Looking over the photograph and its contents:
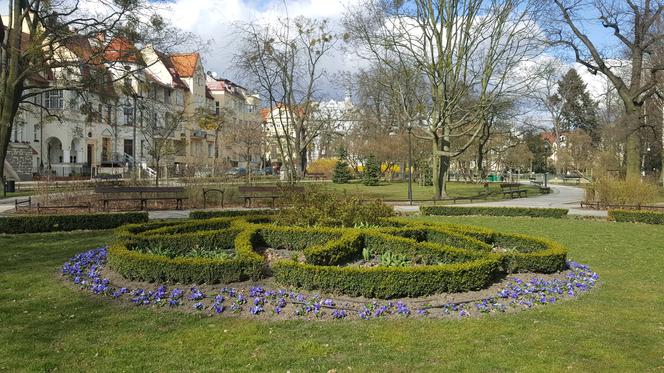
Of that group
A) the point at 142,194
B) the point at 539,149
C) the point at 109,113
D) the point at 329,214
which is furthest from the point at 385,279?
the point at 539,149

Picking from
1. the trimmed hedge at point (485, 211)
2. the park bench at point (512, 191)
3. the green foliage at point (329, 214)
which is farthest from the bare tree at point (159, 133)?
the park bench at point (512, 191)

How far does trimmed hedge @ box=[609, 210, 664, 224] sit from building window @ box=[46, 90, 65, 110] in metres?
43.1

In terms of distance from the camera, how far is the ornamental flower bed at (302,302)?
238 inches

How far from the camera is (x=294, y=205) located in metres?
10.7

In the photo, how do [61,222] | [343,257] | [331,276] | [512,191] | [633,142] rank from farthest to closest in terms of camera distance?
[633,142], [512,191], [61,222], [343,257], [331,276]

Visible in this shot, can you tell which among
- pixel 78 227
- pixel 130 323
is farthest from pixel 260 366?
pixel 78 227

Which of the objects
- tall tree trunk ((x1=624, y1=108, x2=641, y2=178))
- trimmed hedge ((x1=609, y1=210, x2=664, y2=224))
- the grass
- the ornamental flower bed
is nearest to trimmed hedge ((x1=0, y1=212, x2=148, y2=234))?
the grass

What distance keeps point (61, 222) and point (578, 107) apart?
70.3 metres

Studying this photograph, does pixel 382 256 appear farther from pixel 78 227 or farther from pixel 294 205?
pixel 78 227

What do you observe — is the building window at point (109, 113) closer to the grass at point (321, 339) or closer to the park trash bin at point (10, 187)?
the park trash bin at point (10, 187)

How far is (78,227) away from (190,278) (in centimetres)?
827

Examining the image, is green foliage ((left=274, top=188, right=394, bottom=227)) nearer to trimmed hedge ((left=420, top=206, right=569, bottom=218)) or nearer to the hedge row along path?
the hedge row along path

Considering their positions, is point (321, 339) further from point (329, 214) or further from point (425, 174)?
point (425, 174)

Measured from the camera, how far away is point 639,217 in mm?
17062
